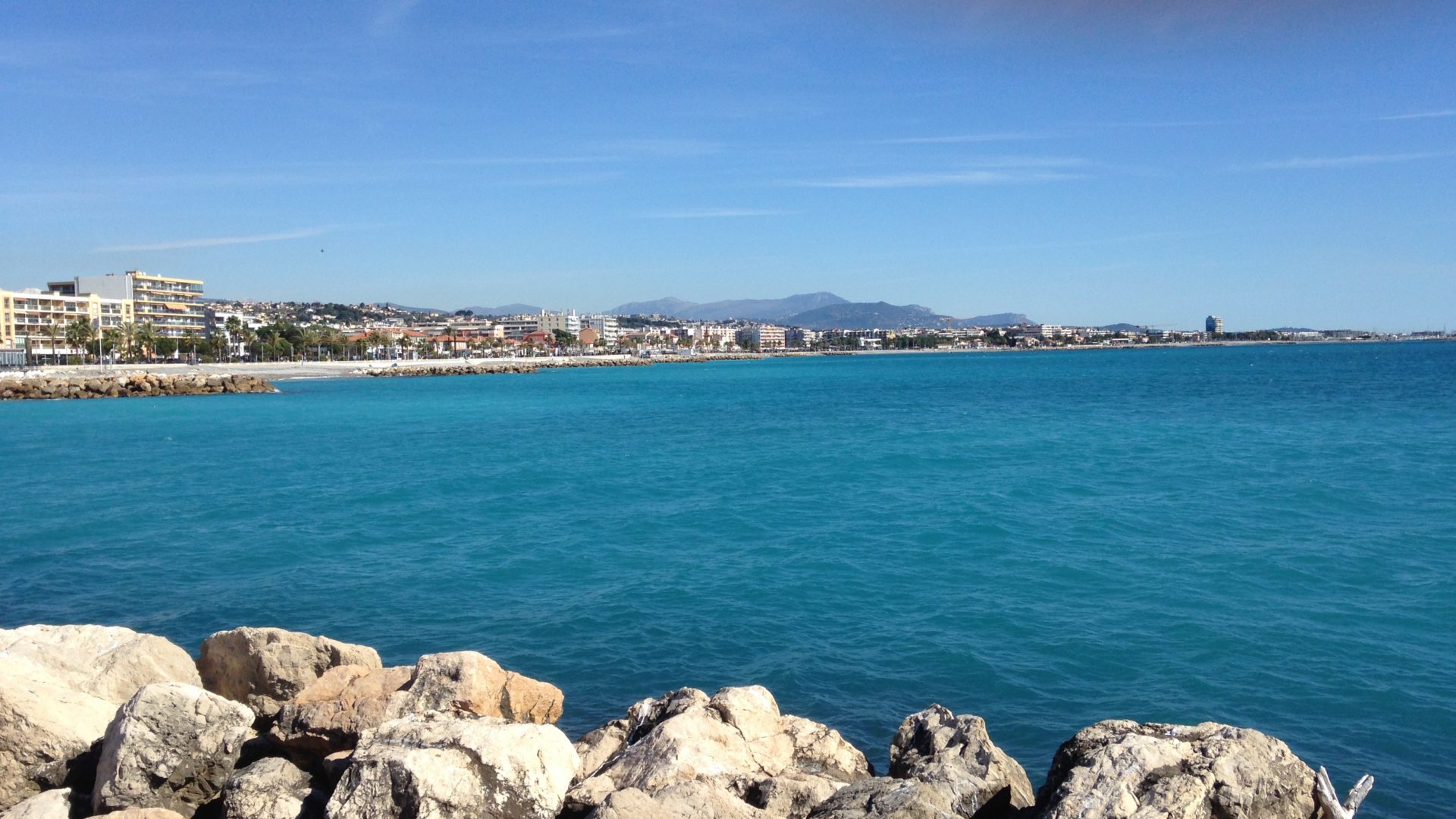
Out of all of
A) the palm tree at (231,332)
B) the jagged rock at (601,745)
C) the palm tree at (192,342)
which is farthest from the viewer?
the palm tree at (231,332)

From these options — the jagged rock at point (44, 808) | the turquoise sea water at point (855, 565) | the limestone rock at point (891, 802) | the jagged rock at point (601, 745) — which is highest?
the limestone rock at point (891, 802)

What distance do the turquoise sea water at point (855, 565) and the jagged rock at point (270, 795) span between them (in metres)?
2.64

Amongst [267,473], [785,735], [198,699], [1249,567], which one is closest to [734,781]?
[785,735]

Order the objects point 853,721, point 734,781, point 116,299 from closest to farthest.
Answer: point 734,781, point 853,721, point 116,299

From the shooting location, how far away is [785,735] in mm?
6418

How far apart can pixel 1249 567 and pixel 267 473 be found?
19.8 m

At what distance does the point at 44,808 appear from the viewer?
5.43m

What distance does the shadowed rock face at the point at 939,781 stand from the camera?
193 inches

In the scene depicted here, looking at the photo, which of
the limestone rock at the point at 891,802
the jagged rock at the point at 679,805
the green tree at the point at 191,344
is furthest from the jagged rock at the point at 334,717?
the green tree at the point at 191,344

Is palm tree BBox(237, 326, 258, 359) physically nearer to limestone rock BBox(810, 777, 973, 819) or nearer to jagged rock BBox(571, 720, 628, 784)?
jagged rock BBox(571, 720, 628, 784)

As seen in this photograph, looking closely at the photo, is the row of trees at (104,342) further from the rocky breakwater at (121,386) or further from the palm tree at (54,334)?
the rocky breakwater at (121,386)

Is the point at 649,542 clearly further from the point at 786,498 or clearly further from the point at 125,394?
the point at 125,394

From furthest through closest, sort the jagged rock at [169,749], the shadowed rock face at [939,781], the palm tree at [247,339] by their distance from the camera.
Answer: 1. the palm tree at [247,339]
2. the jagged rock at [169,749]
3. the shadowed rock face at [939,781]

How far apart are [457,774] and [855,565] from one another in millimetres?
8854
